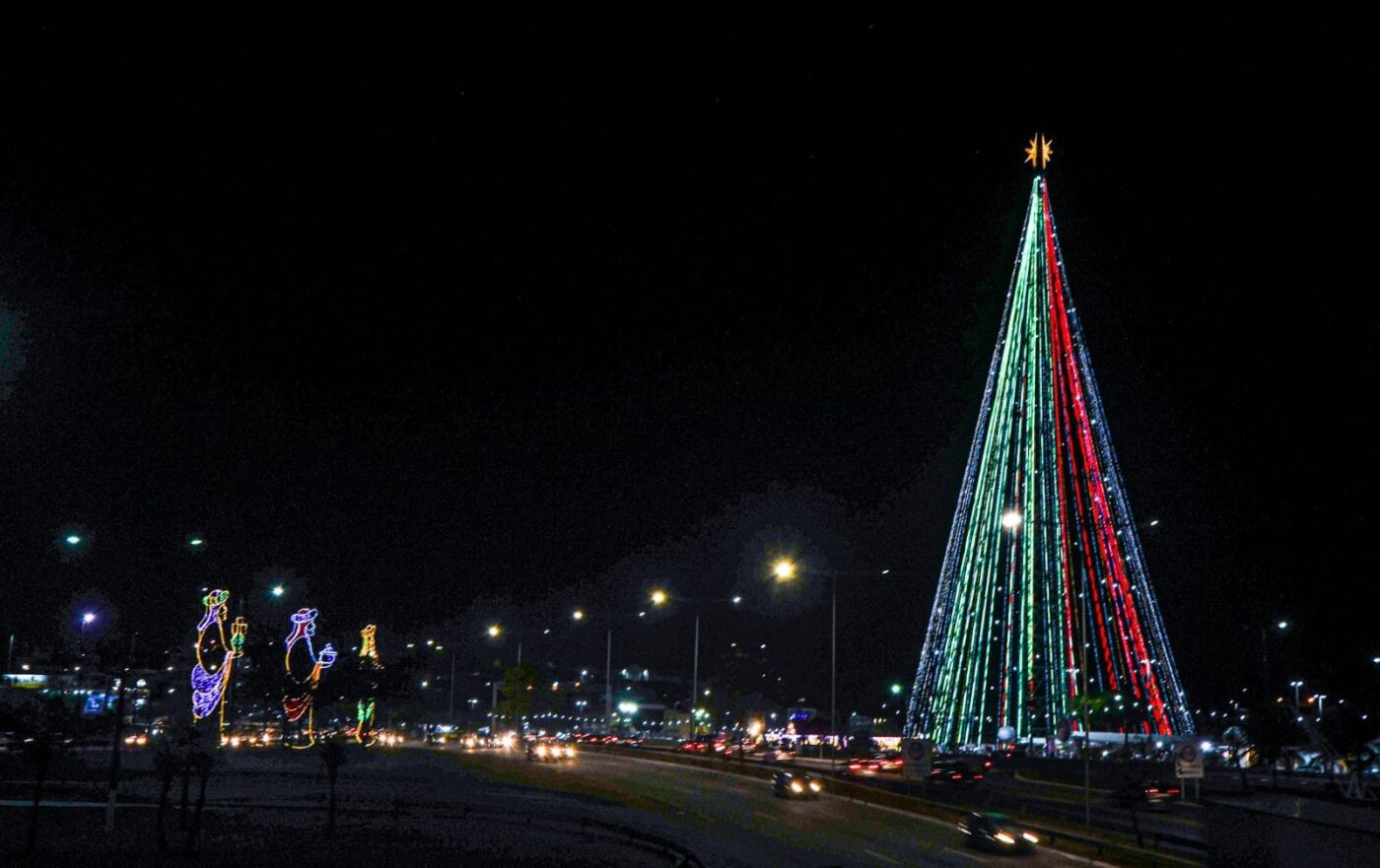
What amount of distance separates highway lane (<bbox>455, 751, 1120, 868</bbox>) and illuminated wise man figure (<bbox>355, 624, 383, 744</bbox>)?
3150 cm

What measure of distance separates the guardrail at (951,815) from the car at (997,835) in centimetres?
101

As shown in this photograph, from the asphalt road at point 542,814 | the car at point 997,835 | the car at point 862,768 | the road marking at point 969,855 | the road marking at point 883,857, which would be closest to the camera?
the road marking at point 883,857

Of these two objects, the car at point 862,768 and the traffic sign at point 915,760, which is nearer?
the traffic sign at point 915,760

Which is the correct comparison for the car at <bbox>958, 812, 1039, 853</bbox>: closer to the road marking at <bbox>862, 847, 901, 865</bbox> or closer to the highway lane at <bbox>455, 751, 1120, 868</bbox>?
the highway lane at <bbox>455, 751, 1120, 868</bbox>

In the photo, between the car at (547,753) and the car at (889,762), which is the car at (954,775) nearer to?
the car at (889,762)

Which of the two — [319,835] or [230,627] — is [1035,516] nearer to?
[319,835]

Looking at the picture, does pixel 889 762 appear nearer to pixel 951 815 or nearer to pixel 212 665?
pixel 951 815

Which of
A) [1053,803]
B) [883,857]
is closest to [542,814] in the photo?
[883,857]

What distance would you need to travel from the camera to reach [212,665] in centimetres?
7850

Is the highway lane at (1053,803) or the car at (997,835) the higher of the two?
the car at (997,835)

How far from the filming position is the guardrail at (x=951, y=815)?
103 ft

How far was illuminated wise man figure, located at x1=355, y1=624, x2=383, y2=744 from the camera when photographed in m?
102

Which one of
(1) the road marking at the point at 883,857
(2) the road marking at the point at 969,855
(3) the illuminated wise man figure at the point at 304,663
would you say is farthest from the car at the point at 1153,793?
(3) the illuminated wise man figure at the point at 304,663

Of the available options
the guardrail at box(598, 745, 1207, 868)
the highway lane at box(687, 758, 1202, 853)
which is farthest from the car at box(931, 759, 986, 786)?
the guardrail at box(598, 745, 1207, 868)
